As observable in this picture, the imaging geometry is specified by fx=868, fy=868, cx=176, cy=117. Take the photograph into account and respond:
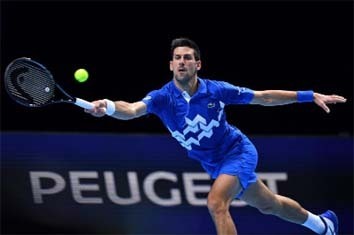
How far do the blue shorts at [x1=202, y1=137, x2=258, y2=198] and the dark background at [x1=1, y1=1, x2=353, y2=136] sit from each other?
15.1 ft

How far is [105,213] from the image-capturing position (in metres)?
11.2

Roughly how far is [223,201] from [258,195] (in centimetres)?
75

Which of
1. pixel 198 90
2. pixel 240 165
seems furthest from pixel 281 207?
pixel 198 90

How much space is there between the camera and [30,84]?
734 centimetres

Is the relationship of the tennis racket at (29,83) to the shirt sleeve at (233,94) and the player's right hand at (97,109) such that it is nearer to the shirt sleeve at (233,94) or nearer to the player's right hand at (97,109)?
the player's right hand at (97,109)

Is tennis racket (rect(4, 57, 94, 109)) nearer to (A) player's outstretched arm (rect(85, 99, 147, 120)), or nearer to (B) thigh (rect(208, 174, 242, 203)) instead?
(A) player's outstretched arm (rect(85, 99, 147, 120))

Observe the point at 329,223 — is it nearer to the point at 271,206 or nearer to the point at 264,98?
the point at 271,206

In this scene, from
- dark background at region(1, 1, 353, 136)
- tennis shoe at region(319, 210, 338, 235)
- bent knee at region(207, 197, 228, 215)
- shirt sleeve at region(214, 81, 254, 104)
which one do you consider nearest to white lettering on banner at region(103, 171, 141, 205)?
dark background at region(1, 1, 353, 136)

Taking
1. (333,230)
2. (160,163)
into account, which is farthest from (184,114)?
(160,163)

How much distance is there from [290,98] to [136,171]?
3.45 m

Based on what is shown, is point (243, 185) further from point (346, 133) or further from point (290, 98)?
point (346, 133)

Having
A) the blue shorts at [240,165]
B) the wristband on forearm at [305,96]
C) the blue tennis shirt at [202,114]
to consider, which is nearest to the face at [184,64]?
the blue tennis shirt at [202,114]

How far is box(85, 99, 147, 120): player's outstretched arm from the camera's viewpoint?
707cm

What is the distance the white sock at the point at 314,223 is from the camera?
345 inches
